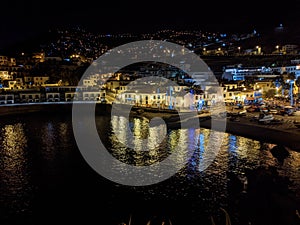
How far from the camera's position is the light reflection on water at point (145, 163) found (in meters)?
11.4

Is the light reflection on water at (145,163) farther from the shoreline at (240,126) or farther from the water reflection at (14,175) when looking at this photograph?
the shoreline at (240,126)

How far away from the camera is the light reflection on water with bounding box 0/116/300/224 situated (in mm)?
11414

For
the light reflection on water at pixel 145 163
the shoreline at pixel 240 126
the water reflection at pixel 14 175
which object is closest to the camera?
the water reflection at pixel 14 175

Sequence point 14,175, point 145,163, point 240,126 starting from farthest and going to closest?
point 240,126
point 145,163
point 14,175

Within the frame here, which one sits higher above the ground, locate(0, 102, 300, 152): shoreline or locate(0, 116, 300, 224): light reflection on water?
locate(0, 102, 300, 152): shoreline

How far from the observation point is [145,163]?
16.1 metres

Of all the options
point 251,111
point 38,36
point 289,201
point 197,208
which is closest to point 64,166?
point 197,208

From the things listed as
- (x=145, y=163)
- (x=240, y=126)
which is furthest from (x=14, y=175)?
(x=240, y=126)

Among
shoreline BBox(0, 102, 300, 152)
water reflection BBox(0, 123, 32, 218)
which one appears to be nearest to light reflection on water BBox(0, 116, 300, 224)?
water reflection BBox(0, 123, 32, 218)

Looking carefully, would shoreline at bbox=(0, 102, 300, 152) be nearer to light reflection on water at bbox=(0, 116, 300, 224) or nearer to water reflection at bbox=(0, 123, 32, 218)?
light reflection on water at bbox=(0, 116, 300, 224)

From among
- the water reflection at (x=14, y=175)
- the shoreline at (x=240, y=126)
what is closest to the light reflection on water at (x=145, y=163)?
the water reflection at (x=14, y=175)

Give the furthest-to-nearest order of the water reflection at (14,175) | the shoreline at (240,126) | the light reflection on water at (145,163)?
the shoreline at (240,126) → the light reflection on water at (145,163) → the water reflection at (14,175)

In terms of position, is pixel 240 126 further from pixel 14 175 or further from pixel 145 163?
pixel 14 175

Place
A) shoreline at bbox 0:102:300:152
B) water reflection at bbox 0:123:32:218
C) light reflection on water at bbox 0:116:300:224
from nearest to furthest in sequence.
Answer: water reflection at bbox 0:123:32:218 → light reflection on water at bbox 0:116:300:224 → shoreline at bbox 0:102:300:152
